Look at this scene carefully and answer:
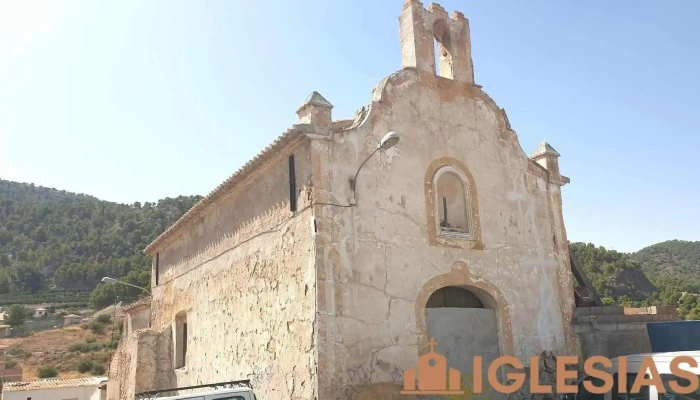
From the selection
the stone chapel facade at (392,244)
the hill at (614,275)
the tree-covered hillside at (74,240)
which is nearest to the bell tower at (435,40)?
the stone chapel facade at (392,244)

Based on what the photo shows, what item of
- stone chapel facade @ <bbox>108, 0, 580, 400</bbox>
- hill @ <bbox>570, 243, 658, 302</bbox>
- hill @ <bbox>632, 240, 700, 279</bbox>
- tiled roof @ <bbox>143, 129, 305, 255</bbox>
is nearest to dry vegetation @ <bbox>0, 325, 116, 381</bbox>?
tiled roof @ <bbox>143, 129, 305, 255</bbox>

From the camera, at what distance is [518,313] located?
37.9 ft

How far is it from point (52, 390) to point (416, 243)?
29.5m

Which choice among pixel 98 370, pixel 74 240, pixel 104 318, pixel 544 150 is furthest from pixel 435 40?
pixel 74 240

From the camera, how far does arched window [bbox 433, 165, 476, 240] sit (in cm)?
1116

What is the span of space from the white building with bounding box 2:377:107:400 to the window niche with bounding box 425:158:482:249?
2604 centimetres

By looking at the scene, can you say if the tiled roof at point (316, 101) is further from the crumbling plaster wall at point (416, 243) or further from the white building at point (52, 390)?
the white building at point (52, 390)

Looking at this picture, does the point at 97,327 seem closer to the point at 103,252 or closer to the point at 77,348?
the point at 77,348

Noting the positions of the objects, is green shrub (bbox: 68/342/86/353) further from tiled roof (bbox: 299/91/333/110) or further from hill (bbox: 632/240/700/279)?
hill (bbox: 632/240/700/279)

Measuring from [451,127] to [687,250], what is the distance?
6894 centimetres

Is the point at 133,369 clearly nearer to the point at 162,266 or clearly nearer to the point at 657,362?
the point at 162,266

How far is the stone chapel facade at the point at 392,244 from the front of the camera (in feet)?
31.1

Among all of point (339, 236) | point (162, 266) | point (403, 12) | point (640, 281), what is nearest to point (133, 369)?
point (162, 266)

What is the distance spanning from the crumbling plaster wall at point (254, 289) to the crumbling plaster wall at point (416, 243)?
49cm
